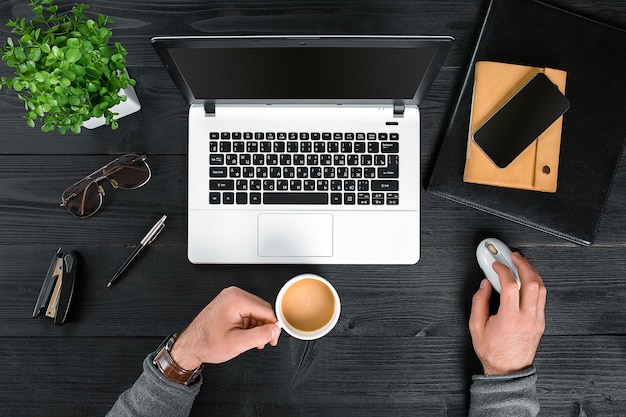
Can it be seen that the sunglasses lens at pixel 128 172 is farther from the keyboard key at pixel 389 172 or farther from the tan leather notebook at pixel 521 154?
the tan leather notebook at pixel 521 154

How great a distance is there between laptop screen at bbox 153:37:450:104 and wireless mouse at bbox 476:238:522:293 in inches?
12.5

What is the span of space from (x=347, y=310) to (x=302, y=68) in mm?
486

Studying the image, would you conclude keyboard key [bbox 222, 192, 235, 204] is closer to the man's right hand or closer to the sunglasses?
the sunglasses

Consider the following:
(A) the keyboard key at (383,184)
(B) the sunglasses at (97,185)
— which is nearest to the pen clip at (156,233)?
(B) the sunglasses at (97,185)

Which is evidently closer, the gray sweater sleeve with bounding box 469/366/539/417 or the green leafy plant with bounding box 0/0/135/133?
the green leafy plant with bounding box 0/0/135/133

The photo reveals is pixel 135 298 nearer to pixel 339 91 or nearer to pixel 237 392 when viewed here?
pixel 237 392

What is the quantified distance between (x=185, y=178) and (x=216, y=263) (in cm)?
19

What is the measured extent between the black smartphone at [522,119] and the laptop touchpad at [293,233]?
0.35m

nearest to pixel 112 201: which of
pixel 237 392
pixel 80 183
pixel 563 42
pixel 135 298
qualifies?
pixel 80 183

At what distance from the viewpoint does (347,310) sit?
1.04 metres

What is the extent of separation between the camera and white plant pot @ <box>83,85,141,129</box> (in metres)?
0.99

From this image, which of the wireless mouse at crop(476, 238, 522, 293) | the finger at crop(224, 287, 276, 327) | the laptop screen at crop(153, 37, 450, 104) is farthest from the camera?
the wireless mouse at crop(476, 238, 522, 293)

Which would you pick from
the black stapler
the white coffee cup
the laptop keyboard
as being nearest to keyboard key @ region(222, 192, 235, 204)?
the laptop keyboard

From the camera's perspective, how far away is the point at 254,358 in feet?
3.40
